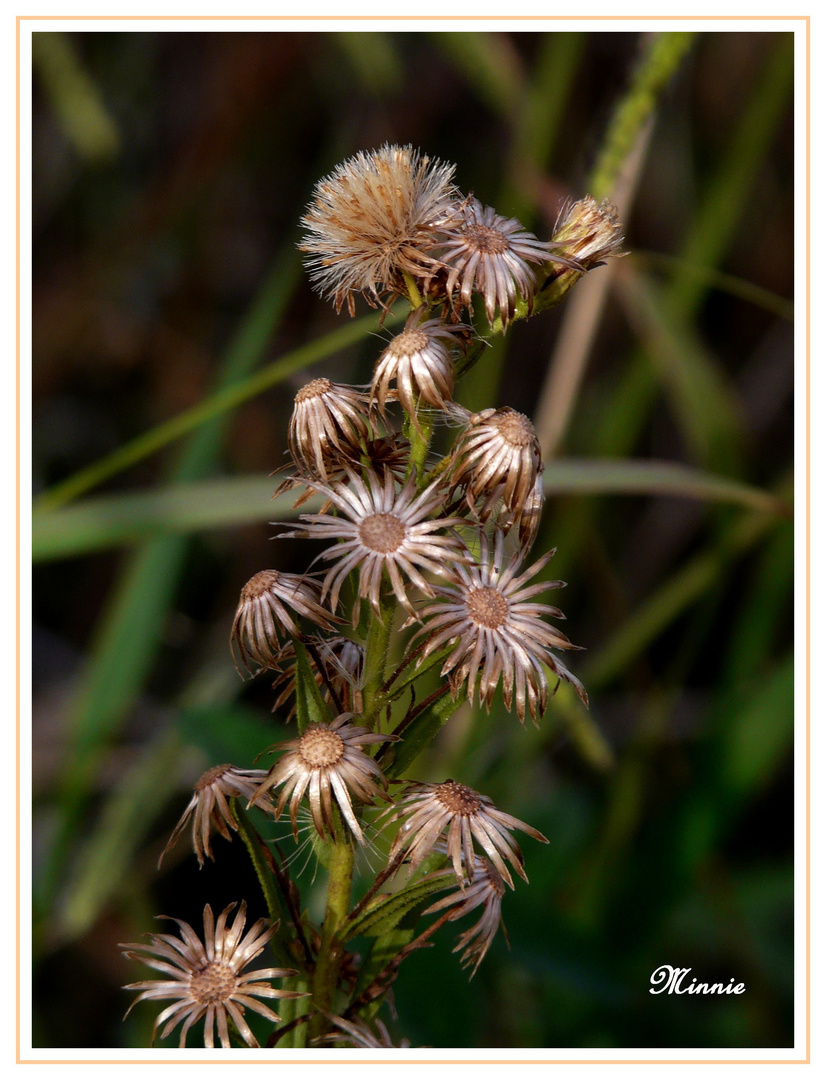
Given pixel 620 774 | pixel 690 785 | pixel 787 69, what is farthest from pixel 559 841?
pixel 787 69

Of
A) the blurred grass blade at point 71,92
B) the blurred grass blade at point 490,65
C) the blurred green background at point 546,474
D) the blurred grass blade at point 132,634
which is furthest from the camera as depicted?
the blurred grass blade at point 71,92

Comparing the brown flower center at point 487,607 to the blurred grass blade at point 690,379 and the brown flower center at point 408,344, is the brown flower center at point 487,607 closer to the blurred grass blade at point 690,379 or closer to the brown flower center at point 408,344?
the brown flower center at point 408,344

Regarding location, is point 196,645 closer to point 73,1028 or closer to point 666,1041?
point 73,1028

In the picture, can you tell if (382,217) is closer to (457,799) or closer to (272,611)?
(272,611)

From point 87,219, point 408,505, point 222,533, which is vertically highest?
point 87,219

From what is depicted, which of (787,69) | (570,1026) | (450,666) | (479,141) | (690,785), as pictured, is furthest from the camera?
(479,141)

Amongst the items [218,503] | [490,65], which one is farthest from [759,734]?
[490,65]

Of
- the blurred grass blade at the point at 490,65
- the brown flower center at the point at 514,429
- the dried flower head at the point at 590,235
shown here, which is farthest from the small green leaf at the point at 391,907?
the blurred grass blade at the point at 490,65

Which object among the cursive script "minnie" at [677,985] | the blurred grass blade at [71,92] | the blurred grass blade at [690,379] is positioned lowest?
the cursive script "minnie" at [677,985]

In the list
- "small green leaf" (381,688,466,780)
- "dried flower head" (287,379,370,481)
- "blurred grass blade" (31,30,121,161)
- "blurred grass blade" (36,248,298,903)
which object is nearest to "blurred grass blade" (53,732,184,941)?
"blurred grass blade" (36,248,298,903)
